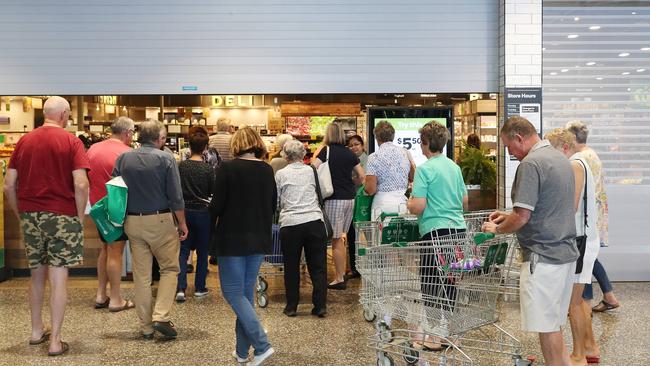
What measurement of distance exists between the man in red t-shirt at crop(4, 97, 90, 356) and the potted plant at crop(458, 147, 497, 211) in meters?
4.24

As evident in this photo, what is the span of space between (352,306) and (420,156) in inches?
92.5

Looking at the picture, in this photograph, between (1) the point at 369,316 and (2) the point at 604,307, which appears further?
(2) the point at 604,307

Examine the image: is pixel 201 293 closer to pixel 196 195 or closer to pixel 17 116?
pixel 196 195

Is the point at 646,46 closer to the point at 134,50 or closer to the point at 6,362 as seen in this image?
the point at 134,50

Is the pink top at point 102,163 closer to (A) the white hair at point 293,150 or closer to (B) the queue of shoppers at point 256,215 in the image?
(B) the queue of shoppers at point 256,215

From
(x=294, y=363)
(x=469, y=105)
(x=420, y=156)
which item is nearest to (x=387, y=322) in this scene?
(x=294, y=363)

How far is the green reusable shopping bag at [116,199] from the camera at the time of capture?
5.30 m

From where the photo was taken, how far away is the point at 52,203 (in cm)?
519

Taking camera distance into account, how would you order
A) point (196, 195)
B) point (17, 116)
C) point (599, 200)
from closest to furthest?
1. point (599, 200)
2. point (196, 195)
3. point (17, 116)

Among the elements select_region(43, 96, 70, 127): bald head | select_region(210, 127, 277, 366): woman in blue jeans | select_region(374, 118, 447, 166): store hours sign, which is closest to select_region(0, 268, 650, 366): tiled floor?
select_region(210, 127, 277, 366): woman in blue jeans

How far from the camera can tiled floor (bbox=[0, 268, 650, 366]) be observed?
504cm

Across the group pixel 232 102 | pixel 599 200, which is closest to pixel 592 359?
pixel 599 200

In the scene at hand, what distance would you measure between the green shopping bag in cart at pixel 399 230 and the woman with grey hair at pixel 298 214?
1.00 metres

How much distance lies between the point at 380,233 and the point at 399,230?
0.21 m
